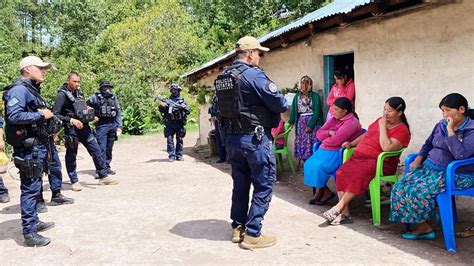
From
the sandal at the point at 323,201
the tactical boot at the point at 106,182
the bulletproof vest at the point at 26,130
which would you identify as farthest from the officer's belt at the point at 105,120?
the sandal at the point at 323,201

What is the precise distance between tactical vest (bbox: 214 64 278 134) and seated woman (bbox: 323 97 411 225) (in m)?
1.22

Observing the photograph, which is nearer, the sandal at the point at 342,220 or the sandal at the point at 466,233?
the sandal at the point at 466,233

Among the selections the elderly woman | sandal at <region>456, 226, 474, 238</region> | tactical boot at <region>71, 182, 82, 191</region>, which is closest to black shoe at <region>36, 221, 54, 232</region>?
tactical boot at <region>71, 182, 82, 191</region>

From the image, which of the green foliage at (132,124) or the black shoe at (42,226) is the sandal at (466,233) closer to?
the black shoe at (42,226)

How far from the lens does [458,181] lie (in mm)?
3848

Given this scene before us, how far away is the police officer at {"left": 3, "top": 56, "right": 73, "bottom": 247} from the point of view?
4285mm

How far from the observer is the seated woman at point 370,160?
461 centimetres

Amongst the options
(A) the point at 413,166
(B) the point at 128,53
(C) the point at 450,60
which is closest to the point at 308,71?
(C) the point at 450,60

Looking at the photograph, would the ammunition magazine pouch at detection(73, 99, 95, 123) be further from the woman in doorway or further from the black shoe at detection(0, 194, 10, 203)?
the woman in doorway

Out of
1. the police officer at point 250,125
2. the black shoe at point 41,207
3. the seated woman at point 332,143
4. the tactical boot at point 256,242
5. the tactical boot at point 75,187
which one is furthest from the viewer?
the tactical boot at point 75,187

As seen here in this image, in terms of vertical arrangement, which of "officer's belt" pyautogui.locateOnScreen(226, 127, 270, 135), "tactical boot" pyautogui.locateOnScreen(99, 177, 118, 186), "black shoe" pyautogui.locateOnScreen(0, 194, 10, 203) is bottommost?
"black shoe" pyautogui.locateOnScreen(0, 194, 10, 203)

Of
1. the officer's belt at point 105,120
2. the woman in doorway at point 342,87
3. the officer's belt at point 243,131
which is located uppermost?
the woman in doorway at point 342,87

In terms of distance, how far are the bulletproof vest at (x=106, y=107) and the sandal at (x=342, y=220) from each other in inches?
188

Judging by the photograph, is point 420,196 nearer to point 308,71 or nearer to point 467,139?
point 467,139
